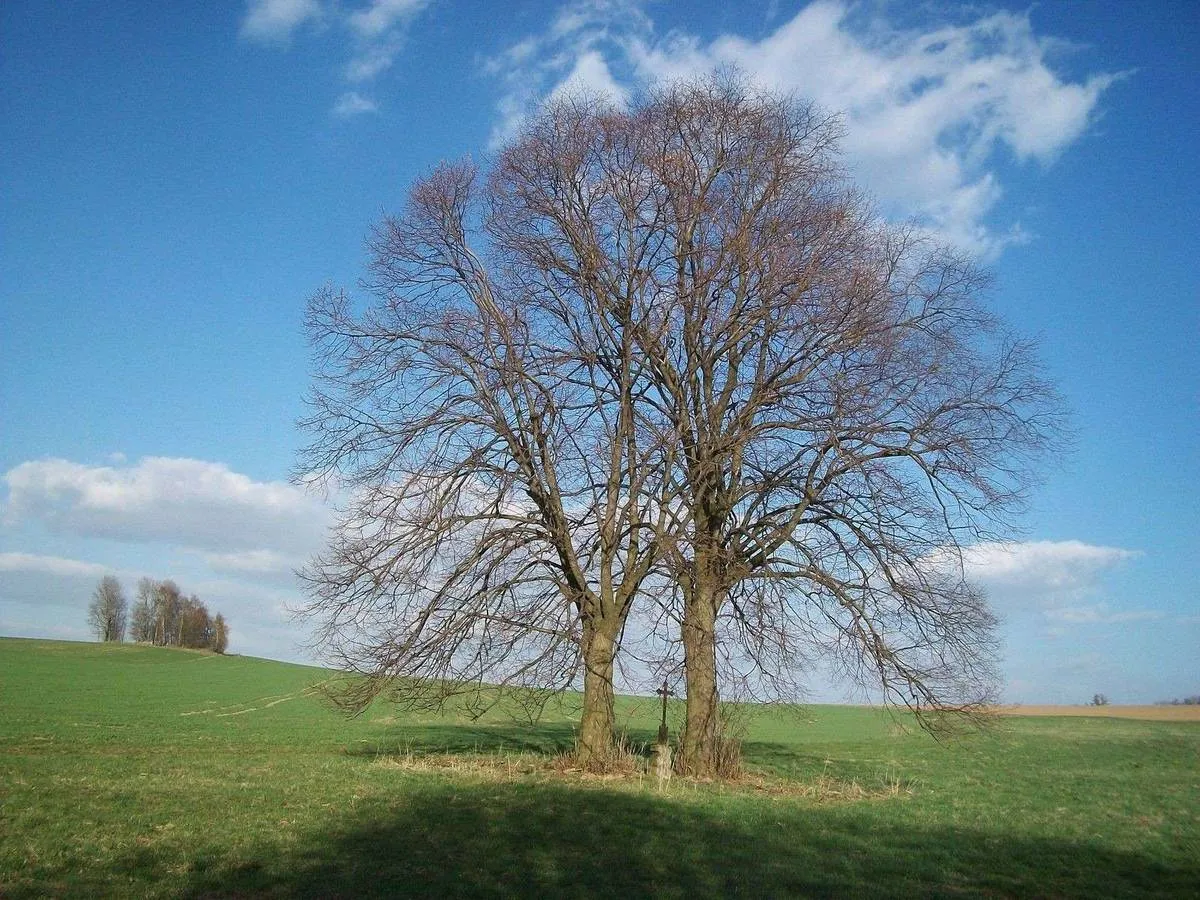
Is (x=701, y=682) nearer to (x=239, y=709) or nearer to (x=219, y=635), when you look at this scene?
(x=239, y=709)

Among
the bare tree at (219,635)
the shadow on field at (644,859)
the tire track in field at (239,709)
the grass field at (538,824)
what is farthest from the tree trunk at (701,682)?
the bare tree at (219,635)

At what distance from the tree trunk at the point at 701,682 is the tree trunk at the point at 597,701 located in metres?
1.40

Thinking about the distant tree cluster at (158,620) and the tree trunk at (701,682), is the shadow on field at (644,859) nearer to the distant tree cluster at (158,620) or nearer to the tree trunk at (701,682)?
the tree trunk at (701,682)

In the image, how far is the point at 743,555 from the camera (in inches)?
659

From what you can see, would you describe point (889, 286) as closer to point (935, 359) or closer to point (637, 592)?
point (935, 359)

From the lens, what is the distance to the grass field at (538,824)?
8.88 meters

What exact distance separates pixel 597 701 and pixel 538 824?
516 cm

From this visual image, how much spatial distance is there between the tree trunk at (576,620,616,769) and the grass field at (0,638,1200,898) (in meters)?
0.56

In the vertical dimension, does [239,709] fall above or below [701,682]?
below

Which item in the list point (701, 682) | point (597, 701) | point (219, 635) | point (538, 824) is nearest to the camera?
point (538, 824)

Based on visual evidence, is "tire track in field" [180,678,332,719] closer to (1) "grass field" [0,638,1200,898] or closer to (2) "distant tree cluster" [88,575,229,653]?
(1) "grass field" [0,638,1200,898]

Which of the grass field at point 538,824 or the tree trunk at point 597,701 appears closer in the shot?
the grass field at point 538,824

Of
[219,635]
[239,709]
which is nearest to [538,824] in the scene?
[239,709]

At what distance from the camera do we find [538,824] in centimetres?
1156
